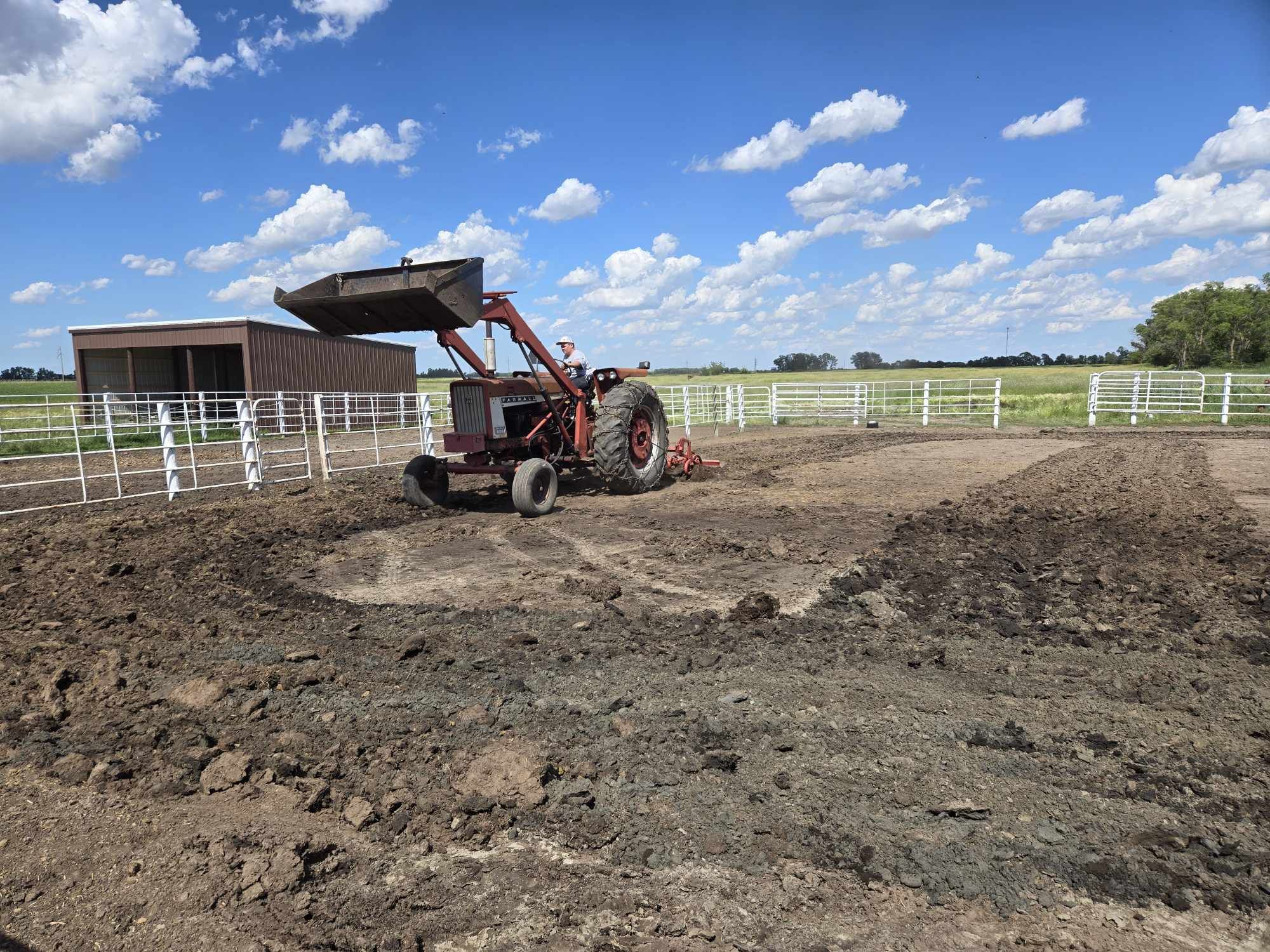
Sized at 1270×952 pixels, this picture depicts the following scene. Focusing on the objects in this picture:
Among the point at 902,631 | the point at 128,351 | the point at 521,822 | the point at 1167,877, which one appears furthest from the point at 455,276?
the point at 128,351

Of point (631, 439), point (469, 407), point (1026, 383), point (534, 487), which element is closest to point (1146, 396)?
point (631, 439)

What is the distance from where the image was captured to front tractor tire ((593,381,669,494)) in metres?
9.34

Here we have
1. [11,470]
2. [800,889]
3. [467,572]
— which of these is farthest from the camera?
[11,470]

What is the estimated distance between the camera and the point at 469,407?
900 cm

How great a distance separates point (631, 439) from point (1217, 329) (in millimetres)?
61310

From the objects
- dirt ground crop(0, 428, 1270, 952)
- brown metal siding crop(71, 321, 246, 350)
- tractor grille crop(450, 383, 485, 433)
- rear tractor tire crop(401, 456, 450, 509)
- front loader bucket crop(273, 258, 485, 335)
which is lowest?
dirt ground crop(0, 428, 1270, 952)

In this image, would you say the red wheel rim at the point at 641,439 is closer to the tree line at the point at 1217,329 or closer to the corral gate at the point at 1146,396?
the corral gate at the point at 1146,396

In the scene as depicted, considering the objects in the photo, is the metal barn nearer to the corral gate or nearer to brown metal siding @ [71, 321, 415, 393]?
brown metal siding @ [71, 321, 415, 393]

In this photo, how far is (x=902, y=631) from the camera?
4.89m

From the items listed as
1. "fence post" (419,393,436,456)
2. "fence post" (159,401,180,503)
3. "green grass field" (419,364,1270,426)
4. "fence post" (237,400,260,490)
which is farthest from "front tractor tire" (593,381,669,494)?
"fence post" (159,401,180,503)

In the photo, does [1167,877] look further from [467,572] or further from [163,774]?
[467,572]

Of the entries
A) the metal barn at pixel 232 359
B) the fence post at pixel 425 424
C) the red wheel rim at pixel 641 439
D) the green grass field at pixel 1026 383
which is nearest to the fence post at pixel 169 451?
the green grass field at pixel 1026 383

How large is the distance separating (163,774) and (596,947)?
2.03m

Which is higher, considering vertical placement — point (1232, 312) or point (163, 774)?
point (1232, 312)
